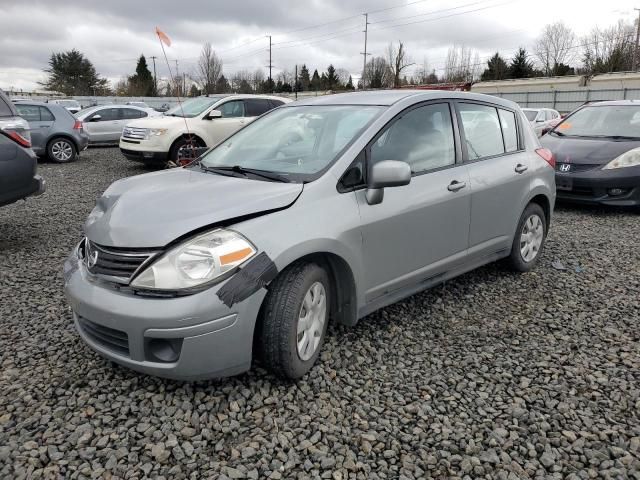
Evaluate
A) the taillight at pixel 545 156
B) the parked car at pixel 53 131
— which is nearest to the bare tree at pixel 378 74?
the parked car at pixel 53 131

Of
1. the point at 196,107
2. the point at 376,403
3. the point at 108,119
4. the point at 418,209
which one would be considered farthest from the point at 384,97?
the point at 108,119

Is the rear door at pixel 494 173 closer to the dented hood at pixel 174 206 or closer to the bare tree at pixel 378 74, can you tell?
the dented hood at pixel 174 206

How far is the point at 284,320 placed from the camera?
107 inches

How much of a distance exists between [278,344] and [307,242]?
56cm

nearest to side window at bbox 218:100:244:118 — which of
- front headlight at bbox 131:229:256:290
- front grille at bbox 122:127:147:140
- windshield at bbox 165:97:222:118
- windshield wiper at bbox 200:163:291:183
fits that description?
windshield at bbox 165:97:222:118

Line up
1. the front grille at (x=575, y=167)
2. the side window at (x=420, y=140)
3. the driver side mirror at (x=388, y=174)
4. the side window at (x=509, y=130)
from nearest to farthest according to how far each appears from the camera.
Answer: the driver side mirror at (x=388, y=174), the side window at (x=420, y=140), the side window at (x=509, y=130), the front grille at (x=575, y=167)

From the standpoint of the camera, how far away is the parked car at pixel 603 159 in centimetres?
727

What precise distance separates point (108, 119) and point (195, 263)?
640 inches

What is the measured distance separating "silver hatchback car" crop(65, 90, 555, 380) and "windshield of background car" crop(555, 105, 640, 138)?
471cm

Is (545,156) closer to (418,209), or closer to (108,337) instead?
(418,209)

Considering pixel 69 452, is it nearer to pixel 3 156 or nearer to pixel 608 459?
pixel 608 459

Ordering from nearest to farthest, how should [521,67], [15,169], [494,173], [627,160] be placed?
[494,173] → [15,169] → [627,160] → [521,67]

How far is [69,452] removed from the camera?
94.2 inches

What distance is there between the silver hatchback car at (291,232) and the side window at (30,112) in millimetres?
11222
